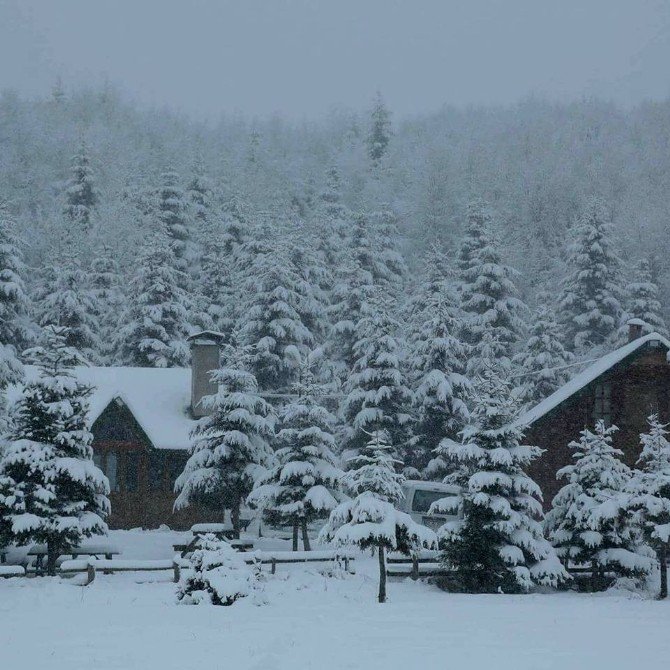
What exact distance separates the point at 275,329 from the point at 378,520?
2168cm

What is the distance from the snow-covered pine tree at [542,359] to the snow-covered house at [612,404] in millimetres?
11563

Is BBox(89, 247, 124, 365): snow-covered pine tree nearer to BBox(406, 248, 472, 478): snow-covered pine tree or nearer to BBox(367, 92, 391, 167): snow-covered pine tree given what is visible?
BBox(406, 248, 472, 478): snow-covered pine tree

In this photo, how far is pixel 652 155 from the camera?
104750 mm

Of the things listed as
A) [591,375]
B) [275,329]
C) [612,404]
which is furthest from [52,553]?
[612,404]

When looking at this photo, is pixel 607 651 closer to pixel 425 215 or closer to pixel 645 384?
pixel 645 384

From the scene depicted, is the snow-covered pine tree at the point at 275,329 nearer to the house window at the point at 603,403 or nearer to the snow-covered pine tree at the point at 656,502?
the house window at the point at 603,403

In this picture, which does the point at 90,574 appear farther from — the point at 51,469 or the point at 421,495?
the point at 421,495

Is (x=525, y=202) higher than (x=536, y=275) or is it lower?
higher

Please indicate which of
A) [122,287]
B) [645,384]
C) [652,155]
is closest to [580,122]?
[652,155]

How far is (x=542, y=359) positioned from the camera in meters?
47.5

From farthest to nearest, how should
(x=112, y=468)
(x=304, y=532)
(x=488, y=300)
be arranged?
(x=488, y=300) < (x=112, y=468) < (x=304, y=532)

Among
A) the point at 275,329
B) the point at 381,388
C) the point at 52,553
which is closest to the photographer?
the point at 52,553

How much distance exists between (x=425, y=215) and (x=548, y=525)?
207ft

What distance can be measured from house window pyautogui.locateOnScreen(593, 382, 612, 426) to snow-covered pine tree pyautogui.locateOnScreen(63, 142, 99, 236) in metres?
53.6
